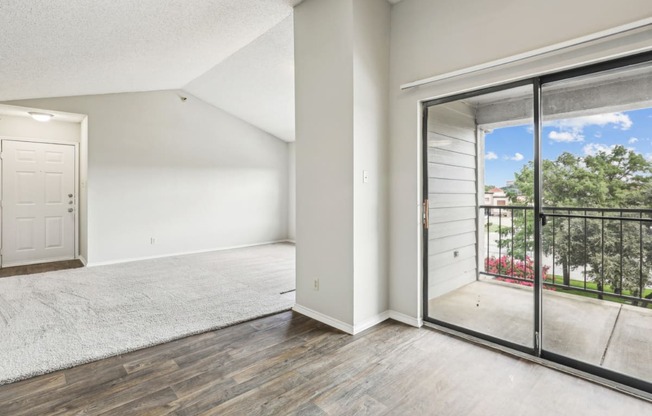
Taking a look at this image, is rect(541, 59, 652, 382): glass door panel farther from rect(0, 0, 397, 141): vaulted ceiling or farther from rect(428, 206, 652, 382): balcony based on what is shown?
rect(0, 0, 397, 141): vaulted ceiling

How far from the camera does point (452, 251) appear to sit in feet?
10.7

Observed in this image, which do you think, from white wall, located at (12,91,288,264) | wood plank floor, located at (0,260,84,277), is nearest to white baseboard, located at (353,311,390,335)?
white wall, located at (12,91,288,264)

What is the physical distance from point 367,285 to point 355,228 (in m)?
0.53

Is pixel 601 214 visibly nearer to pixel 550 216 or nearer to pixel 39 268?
pixel 550 216

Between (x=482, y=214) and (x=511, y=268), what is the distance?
1.88 feet

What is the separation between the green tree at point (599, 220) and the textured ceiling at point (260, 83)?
285cm

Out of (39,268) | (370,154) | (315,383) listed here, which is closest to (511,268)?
(370,154)

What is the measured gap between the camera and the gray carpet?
2439 millimetres

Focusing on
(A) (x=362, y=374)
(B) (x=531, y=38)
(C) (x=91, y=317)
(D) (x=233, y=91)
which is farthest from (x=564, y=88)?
(D) (x=233, y=91)

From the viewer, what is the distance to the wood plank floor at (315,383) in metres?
1.79

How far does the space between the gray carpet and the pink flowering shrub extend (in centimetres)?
211

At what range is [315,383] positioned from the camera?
2.02 meters

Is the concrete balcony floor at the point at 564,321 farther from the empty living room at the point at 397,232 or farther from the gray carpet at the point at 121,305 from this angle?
the gray carpet at the point at 121,305

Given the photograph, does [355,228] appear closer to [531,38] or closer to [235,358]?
[235,358]
